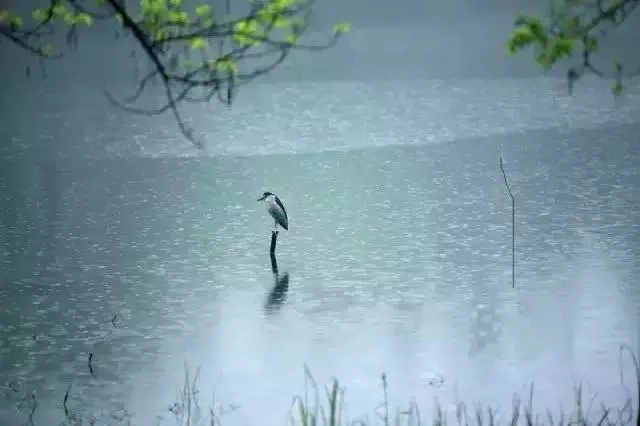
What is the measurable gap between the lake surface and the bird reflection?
69 mm

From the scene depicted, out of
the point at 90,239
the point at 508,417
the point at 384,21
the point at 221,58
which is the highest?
the point at 384,21

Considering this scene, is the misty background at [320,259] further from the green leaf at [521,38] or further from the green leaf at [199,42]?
the green leaf at [521,38]

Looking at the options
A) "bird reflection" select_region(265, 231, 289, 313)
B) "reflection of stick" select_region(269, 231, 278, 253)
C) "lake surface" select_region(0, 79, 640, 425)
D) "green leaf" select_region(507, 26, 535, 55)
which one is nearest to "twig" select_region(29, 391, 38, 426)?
"lake surface" select_region(0, 79, 640, 425)

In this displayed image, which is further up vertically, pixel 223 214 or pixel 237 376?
pixel 223 214

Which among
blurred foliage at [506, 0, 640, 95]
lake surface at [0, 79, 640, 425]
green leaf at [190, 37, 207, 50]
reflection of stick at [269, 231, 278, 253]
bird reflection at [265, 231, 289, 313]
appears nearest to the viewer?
blurred foliage at [506, 0, 640, 95]

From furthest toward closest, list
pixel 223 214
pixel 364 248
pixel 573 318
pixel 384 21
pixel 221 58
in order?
pixel 384 21 < pixel 223 214 < pixel 364 248 < pixel 573 318 < pixel 221 58

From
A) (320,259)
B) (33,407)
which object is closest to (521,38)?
(33,407)

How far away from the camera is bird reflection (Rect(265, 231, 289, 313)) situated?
Answer: 11.9 m

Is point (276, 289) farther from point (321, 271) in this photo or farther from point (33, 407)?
point (33, 407)

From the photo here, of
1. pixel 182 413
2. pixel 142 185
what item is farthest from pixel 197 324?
pixel 142 185

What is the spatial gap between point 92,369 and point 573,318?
15.3ft

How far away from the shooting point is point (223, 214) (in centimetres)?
1834

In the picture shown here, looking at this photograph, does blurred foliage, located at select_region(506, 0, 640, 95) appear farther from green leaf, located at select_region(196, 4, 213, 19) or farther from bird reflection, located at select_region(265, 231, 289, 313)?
bird reflection, located at select_region(265, 231, 289, 313)

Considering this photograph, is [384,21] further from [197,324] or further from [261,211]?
[197,324]
